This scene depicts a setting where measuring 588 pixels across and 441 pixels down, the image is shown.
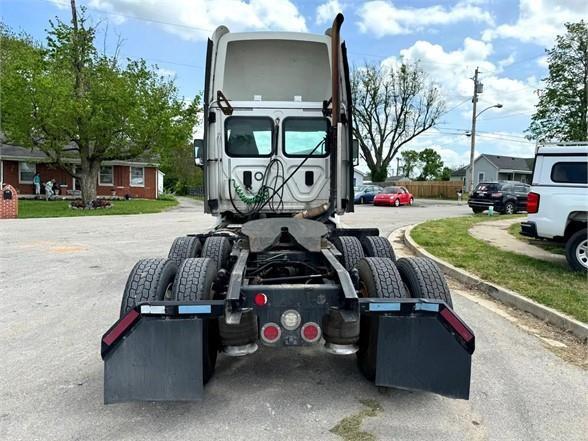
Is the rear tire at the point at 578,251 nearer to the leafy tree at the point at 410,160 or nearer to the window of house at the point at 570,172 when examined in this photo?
the window of house at the point at 570,172

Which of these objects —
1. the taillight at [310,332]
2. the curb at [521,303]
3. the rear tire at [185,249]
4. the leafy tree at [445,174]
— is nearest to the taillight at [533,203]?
the curb at [521,303]

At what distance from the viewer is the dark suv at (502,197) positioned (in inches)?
919

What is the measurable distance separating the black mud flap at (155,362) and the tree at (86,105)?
2062 centimetres

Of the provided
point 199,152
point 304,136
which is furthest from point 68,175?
point 304,136

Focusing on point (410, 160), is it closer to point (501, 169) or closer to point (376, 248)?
point (501, 169)

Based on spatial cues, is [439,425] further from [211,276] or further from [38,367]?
[38,367]

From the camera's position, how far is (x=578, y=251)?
7605 millimetres

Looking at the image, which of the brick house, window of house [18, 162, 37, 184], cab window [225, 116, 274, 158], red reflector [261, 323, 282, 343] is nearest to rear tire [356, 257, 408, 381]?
red reflector [261, 323, 282, 343]

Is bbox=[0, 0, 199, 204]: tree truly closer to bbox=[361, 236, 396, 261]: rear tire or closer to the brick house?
the brick house

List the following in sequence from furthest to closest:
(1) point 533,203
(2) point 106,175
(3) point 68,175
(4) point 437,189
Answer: (4) point 437,189, (2) point 106,175, (3) point 68,175, (1) point 533,203

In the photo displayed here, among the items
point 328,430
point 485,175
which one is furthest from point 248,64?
point 485,175

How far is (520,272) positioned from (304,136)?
4151 mm

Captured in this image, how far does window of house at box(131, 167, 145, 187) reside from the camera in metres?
35.0

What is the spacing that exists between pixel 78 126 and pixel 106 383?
21911mm
